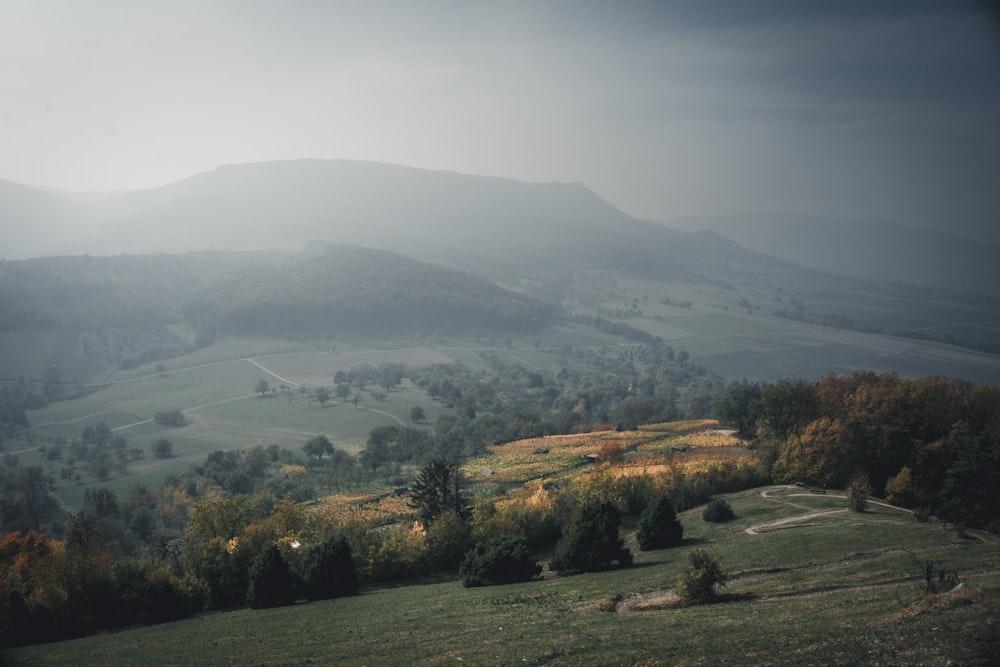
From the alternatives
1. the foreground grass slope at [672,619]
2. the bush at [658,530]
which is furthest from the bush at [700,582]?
the bush at [658,530]

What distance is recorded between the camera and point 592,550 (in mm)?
29484

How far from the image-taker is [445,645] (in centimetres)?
1723

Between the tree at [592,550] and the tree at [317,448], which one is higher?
the tree at [592,550]

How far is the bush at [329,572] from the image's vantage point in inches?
1168

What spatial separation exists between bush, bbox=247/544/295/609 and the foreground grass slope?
1.00 metres

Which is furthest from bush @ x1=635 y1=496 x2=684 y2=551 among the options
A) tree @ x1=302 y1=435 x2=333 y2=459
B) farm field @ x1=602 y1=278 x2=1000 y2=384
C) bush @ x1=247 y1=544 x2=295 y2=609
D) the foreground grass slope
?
farm field @ x1=602 y1=278 x2=1000 y2=384

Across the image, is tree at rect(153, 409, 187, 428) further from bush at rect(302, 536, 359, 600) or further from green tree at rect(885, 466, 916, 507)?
green tree at rect(885, 466, 916, 507)

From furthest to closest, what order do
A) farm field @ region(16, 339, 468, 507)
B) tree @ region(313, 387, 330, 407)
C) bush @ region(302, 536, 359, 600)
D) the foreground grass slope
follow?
tree @ region(313, 387, 330, 407) < farm field @ region(16, 339, 468, 507) < bush @ region(302, 536, 359, 600) < the foreground grass slope

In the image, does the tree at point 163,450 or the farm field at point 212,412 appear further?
the farm field at point 212,412

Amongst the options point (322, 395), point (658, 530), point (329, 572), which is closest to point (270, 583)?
point (329, 572)

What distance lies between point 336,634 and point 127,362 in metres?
153

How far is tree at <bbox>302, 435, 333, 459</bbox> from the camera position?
8562 centimetres

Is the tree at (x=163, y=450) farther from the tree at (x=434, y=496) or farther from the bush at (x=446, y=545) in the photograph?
the bush at (x=446, y=545)

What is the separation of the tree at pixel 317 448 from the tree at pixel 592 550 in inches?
2470
